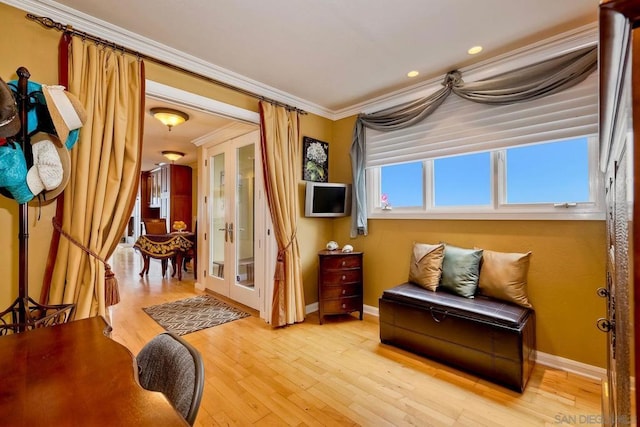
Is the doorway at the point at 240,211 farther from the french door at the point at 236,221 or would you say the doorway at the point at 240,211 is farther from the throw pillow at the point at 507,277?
the throw pillow at the point at 507,277

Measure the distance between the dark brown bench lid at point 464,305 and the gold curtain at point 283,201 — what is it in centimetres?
107

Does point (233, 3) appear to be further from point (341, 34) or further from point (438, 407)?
point (438, 407)

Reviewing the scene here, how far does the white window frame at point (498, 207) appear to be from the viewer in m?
2.12

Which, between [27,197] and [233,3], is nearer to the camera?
[27,197]

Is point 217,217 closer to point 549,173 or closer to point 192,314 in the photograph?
point 192,314

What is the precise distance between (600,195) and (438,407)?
192 centimetres

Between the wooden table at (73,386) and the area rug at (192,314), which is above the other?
the wooden table at (73,386)

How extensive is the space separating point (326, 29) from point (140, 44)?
1.47m

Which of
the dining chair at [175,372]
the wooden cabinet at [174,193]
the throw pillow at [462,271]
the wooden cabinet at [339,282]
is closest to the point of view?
the dining chair at [175,372]

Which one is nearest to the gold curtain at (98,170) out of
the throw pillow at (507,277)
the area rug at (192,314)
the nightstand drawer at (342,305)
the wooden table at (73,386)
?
the wooden table at (73,386)

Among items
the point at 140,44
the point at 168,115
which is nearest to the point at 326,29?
the point at 140,44

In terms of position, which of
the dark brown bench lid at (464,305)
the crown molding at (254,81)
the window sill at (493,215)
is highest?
the crown molding at (254,81)

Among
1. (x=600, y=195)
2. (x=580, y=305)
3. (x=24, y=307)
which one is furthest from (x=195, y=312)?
(x=600, y=195)

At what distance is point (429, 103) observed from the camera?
2832mm
